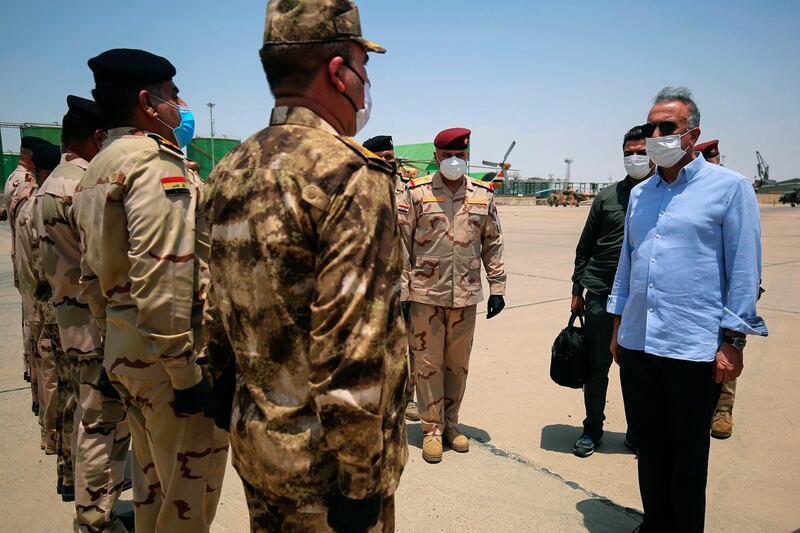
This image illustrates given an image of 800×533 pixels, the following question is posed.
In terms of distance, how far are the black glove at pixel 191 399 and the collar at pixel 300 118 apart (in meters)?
1.05

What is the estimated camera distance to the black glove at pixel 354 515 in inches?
52.4

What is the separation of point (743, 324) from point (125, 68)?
9.17 ft

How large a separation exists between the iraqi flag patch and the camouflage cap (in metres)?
0.77

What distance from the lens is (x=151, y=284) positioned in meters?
1.91

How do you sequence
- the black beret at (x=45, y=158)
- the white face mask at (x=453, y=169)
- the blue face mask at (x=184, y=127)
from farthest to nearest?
the black beret at (x=45, y=158) < the white face mask at (x=453, y=169) < the blue face mask at (x=184, y=127)

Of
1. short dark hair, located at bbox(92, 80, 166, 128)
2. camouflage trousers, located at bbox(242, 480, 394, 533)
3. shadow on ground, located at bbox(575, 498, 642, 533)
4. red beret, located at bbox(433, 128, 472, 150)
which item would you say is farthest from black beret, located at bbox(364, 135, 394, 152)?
camouflage trousers, located at bbox(242, 480, 394, 533)

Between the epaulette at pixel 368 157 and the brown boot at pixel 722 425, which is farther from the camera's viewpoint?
the brown boot at pixel 722 425

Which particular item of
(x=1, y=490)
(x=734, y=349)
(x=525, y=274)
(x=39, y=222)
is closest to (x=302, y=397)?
(x=734, y=349)

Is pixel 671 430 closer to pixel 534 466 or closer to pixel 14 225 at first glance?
pixel 534 466

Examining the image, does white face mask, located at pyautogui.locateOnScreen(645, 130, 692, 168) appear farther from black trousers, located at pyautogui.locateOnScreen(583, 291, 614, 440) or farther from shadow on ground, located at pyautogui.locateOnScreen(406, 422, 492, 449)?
shadow on ground, located at pyautogui.locateOnScreen(406, 422, 492, 449)

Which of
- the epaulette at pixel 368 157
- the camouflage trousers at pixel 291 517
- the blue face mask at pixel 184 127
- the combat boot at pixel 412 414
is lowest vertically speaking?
the combat boot at pixel 412 414

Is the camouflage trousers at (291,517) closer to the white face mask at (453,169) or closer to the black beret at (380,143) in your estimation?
the white face mask at (453,169)

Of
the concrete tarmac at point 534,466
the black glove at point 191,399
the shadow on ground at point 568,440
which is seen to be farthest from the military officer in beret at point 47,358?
the shadow on ground at point 568,440

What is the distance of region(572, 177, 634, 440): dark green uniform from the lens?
3.62 m
